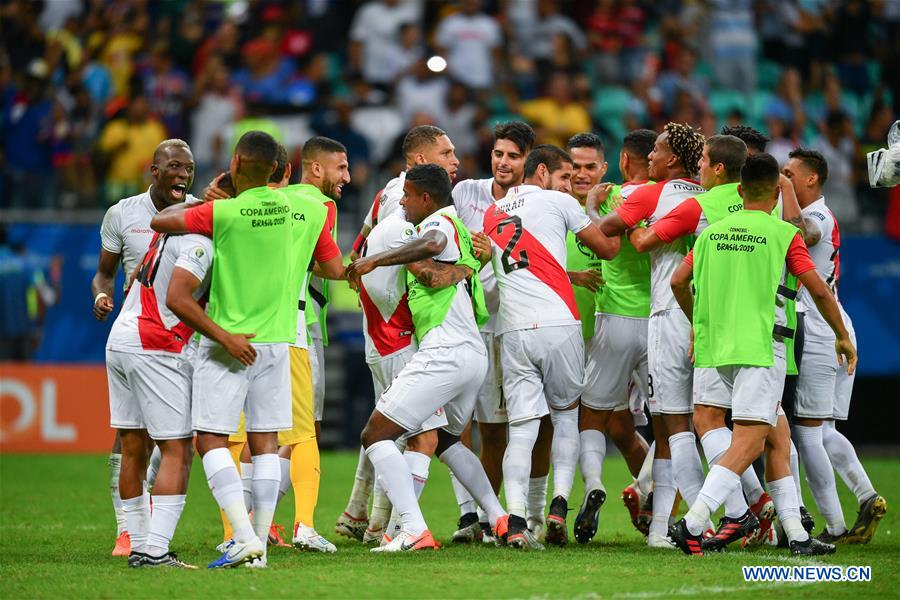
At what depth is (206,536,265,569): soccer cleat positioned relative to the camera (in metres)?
7.52

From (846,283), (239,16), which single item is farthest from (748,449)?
(239,16)

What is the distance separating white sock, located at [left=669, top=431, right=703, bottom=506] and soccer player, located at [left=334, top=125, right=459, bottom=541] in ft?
7.30

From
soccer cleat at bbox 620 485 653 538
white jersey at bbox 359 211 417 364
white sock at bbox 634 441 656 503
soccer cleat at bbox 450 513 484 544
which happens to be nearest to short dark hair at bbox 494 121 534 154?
white jersey at bbox 359 211 417 364

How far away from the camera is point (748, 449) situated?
8.16m

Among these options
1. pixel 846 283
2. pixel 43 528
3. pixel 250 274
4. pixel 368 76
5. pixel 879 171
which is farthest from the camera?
pixel 368 76

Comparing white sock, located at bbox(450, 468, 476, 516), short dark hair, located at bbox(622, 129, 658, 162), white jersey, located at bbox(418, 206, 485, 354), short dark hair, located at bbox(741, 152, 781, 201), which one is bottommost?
white sock, located at bbox(450, 468, 476, 516)

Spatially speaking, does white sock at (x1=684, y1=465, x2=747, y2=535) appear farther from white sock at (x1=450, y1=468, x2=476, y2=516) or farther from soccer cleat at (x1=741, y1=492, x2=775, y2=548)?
white sock at (x1=450, y1=468, x2=476, y2=516)

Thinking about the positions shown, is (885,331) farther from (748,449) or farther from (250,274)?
(250,274)

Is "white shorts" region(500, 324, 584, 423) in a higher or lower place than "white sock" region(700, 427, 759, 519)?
higher

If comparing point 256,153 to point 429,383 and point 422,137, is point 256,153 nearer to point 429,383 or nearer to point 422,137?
point 429,383

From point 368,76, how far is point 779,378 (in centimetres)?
1307

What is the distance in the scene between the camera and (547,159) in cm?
952

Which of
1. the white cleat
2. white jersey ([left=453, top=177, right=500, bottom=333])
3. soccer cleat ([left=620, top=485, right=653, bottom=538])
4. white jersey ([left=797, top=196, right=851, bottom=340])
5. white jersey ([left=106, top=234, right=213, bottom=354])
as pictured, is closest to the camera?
white jersey ([left=106, top=234, right=213, bottom=354])

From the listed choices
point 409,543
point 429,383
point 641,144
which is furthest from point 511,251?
point 409,543
